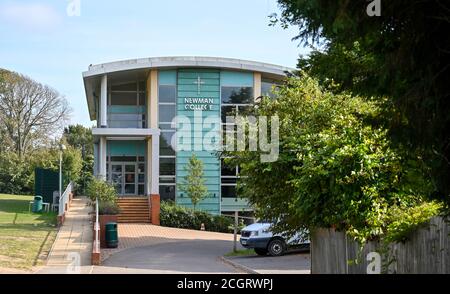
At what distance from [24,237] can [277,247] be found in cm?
935

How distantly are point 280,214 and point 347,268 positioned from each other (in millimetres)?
4325

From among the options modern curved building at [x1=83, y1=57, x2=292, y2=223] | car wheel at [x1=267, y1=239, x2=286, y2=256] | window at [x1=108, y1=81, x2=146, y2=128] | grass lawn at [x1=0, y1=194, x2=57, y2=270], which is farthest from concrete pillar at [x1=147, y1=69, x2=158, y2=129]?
car wheel at [x1=267, y1=239, x2=286, y2=256]

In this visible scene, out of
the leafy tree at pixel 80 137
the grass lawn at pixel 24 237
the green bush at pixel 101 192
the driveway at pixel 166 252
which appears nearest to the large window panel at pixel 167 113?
the driveway at pixel 166 252

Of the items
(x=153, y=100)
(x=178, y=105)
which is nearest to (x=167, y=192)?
(x=178, y=105)

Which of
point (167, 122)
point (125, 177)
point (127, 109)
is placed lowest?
point (125, 177)

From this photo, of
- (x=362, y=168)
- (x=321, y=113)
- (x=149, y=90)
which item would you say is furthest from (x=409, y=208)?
(x=149, y=90)

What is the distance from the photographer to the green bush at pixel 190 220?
34188 millimetres

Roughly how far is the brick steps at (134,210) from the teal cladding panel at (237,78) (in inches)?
357

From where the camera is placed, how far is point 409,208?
9.30 m

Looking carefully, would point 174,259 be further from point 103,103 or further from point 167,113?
point 103,103

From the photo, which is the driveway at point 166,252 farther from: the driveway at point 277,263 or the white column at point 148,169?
the white column at point 148,169

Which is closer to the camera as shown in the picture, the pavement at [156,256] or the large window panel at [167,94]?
the pavement at [156,256]

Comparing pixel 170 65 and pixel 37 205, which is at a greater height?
pixel 170 65

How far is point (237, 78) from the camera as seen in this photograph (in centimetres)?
3844
